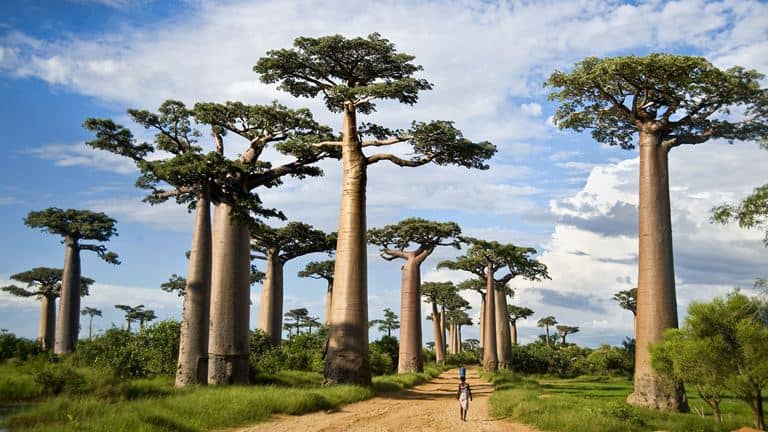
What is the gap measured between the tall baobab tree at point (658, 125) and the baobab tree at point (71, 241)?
24.8 meters

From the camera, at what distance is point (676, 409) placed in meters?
16.0

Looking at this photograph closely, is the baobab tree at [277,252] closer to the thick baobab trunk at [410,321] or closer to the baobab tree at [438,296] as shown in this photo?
the thick baobab trunk at [410,321]

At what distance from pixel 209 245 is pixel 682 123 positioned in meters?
13.1

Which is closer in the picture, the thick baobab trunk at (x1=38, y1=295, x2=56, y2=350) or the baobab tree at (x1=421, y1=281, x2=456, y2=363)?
the thick baobab trunk at (x1=38, y1=295, x2=56, y2=350)

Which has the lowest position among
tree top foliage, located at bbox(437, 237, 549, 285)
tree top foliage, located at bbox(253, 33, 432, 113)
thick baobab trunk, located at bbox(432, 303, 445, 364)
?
thick baobab trunk, located at bbox(432, 303, 445, 364)

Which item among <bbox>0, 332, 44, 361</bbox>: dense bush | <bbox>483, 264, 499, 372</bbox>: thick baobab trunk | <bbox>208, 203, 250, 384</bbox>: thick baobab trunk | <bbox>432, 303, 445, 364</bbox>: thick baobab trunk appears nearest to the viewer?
<bbox>208, 203, 250, 384</bbox>: thick baobab trunk

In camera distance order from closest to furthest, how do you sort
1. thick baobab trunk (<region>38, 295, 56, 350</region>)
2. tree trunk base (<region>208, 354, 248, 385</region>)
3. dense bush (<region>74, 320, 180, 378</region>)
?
1. tree trunk base (<region>208, 354, 248, 385</region>)
2. dense bush (<region>74, 320, 180, 378</region>)
3. thick baobab trunk (<region>38, 295, 56, 350</region>)

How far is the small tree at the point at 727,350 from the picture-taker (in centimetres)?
1285

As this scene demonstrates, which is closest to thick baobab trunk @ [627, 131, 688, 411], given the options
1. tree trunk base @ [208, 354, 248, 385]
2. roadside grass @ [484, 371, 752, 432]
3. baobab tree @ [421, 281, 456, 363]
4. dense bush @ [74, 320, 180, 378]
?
roadside grass @ [484, 371, 752, 432]

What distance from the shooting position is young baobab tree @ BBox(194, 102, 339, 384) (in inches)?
727

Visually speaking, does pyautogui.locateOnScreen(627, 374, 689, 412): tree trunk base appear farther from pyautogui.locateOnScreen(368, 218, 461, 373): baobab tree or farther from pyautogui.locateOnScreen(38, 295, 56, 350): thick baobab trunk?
pyautogui.locateOnScreen(38, 295, 56, 350): thick baobab trunk

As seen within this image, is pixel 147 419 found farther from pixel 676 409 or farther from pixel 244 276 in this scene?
pixel 676 409

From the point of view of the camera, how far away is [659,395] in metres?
16.2

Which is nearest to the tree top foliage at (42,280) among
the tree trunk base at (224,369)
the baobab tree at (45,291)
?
the baobab tree at (45,291)
